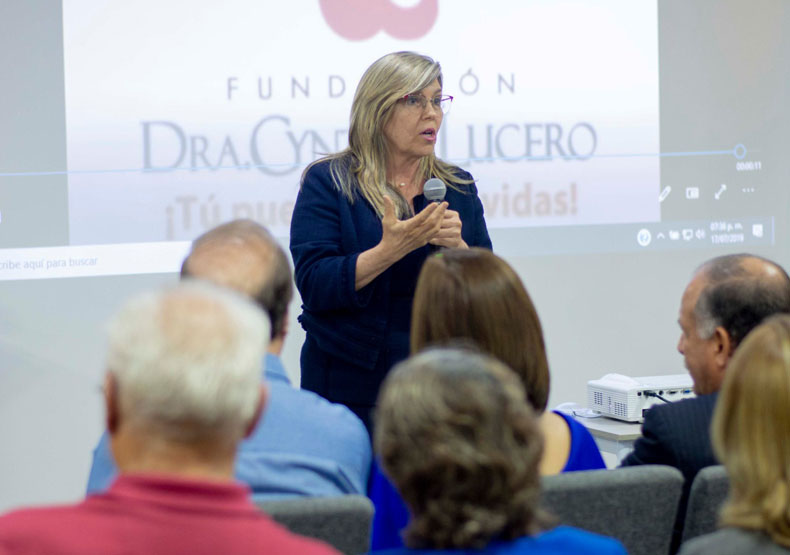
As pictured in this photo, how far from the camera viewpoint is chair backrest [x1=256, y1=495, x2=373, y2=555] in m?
1.51

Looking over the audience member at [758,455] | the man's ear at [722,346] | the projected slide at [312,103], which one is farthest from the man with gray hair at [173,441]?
the projected slide at [312,103]

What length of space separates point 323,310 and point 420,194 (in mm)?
438

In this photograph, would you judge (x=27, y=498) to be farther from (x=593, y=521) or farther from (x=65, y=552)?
(x=65, y=552)

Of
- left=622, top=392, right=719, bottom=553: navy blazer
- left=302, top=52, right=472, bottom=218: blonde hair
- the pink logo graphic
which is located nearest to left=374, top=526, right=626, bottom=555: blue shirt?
left=622, top=392, right=719, bottom=553: navy blazer


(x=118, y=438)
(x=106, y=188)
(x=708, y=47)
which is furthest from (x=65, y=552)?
(x=708, y=47)

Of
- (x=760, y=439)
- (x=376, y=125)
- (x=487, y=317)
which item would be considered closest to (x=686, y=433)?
(x=487, y=317)

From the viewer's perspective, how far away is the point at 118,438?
1.13 metres

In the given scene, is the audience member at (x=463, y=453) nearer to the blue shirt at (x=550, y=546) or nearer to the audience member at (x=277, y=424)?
the blue shirt at (x=550, y=546)

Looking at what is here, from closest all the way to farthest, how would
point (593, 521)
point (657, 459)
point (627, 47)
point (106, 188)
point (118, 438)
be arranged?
point (118, 438), point (593, 521), point (657, 459), point (106, 188), point (627, 47)

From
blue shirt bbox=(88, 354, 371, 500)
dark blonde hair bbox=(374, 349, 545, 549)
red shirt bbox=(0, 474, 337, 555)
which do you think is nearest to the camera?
red shirt bbox=(0, 474, 337, 555)

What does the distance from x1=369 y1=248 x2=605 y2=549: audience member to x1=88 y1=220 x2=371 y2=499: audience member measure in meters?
0.09

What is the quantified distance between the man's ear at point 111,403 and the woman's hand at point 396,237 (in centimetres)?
147

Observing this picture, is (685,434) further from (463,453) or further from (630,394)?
(630,394)

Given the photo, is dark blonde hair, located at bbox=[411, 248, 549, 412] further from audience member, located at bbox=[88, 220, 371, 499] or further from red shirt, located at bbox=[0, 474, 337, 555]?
red shirt, located at bbox=[0, 474, 337, 555]
